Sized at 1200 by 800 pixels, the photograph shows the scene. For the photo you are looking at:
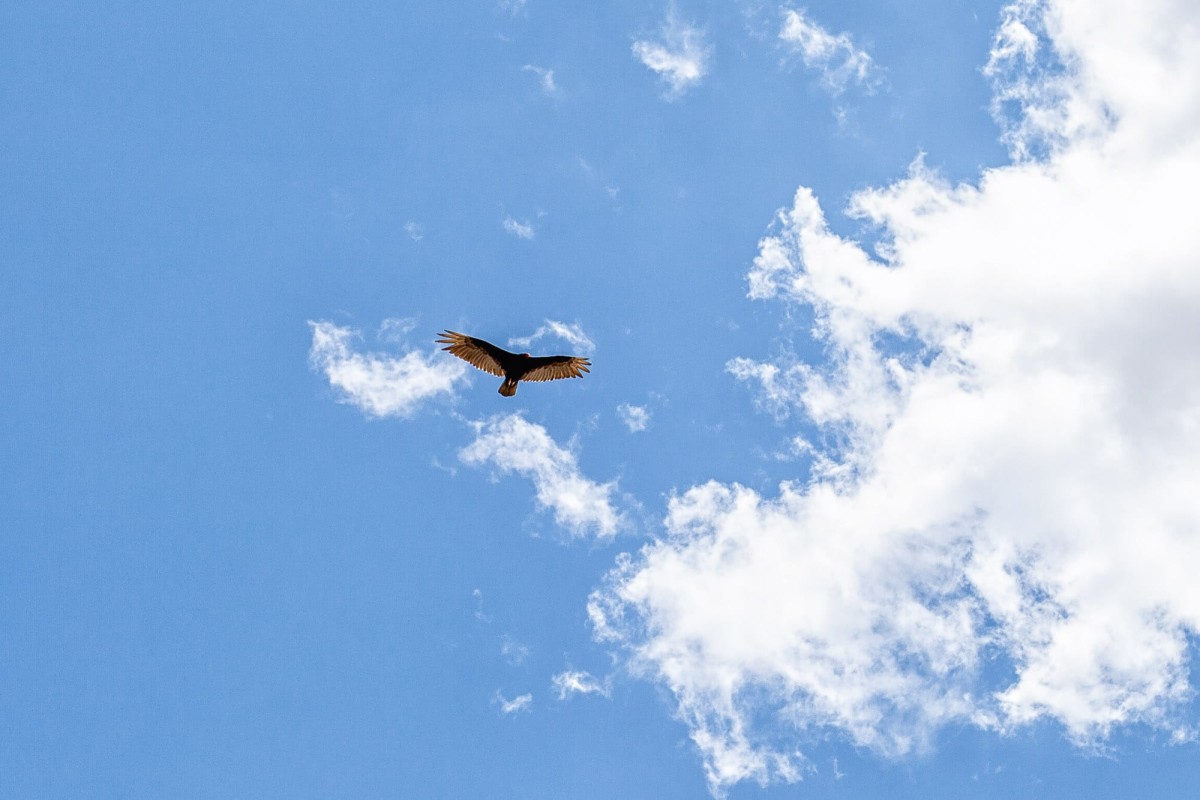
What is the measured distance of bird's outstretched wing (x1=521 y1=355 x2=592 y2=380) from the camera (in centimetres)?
10275

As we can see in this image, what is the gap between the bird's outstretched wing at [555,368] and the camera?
102750 millimetres

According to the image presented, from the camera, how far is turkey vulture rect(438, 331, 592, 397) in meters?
102

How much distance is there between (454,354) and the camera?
336 feet

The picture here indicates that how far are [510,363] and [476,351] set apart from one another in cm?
180

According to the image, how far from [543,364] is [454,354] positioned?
4481 mm

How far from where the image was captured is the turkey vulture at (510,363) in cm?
10194

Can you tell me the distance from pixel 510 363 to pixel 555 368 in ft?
7.76

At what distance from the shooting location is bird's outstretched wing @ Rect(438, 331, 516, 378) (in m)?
102

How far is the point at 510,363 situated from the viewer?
4035 inches

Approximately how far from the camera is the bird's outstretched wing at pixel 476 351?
10181 cm

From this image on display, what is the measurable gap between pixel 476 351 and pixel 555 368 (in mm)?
4102

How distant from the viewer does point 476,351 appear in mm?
102375

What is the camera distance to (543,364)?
10294 centimetres
